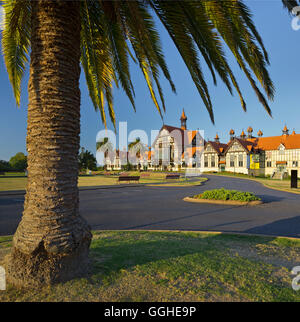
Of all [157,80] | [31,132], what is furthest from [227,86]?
[31,132]

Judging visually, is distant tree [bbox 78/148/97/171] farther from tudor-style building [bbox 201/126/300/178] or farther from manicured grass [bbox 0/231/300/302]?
manicured grass [bbox 0/231/300/302]

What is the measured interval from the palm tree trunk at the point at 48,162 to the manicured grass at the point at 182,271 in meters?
0.32

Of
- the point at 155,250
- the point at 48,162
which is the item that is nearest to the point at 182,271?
the point at 155,250

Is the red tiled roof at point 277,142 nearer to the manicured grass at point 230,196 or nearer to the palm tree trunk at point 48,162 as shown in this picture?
the manicured grass at point 230,196

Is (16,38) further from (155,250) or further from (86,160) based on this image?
(86,160)

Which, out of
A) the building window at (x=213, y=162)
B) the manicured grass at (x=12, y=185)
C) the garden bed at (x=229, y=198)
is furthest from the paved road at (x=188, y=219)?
the building window at (x=213, y=162)

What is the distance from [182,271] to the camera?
3525mm

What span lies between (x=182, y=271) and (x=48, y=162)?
9.10 feet

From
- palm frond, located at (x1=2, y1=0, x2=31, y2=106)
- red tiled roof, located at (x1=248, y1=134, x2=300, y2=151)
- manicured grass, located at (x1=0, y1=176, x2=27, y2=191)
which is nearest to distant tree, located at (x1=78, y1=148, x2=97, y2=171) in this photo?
manicured grass, located at (x1=0, y1=176, x2=27, y2=191)

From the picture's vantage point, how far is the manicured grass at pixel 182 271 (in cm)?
283
